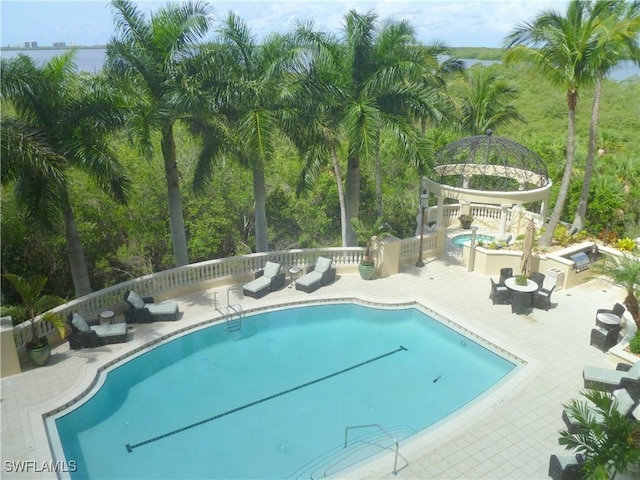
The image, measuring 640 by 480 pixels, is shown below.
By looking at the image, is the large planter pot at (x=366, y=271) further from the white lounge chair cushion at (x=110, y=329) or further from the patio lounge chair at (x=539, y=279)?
the white lounge chair cushion at (x=110, y=329)

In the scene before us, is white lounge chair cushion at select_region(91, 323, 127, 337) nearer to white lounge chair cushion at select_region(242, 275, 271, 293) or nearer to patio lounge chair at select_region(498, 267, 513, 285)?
white lounge chair cushion at select_region(242, 275, 271, 293)

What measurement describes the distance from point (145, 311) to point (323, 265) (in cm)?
678

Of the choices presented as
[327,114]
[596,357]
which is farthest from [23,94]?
[596,357]

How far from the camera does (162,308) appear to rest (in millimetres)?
17125

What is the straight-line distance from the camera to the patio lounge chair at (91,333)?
15.0 metres

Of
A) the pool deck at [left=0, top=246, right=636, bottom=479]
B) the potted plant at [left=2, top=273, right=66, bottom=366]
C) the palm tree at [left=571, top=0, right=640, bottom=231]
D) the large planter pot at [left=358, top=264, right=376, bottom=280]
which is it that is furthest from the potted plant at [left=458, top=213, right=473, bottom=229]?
the potted plant at [left=2, top=273, right=66, bottom=366]

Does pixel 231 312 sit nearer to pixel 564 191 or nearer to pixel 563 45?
pixel 564 191

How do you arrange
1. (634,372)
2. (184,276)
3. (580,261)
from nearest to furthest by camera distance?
(634,372) → (184,276) → (580,261)

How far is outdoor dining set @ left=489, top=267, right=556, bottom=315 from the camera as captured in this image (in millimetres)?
17422

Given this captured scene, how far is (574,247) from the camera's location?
68.1 feet

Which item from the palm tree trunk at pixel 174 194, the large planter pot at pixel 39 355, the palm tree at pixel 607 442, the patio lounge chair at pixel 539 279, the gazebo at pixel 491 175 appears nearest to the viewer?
the palm tree at pixel 607 442

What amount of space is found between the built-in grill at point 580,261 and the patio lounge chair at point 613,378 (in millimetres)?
6801

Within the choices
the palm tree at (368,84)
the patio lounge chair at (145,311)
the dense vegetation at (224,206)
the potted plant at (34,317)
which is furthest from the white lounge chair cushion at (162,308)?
the palm tree at (368,84)

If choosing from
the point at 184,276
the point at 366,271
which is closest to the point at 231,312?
the point at 184,276
